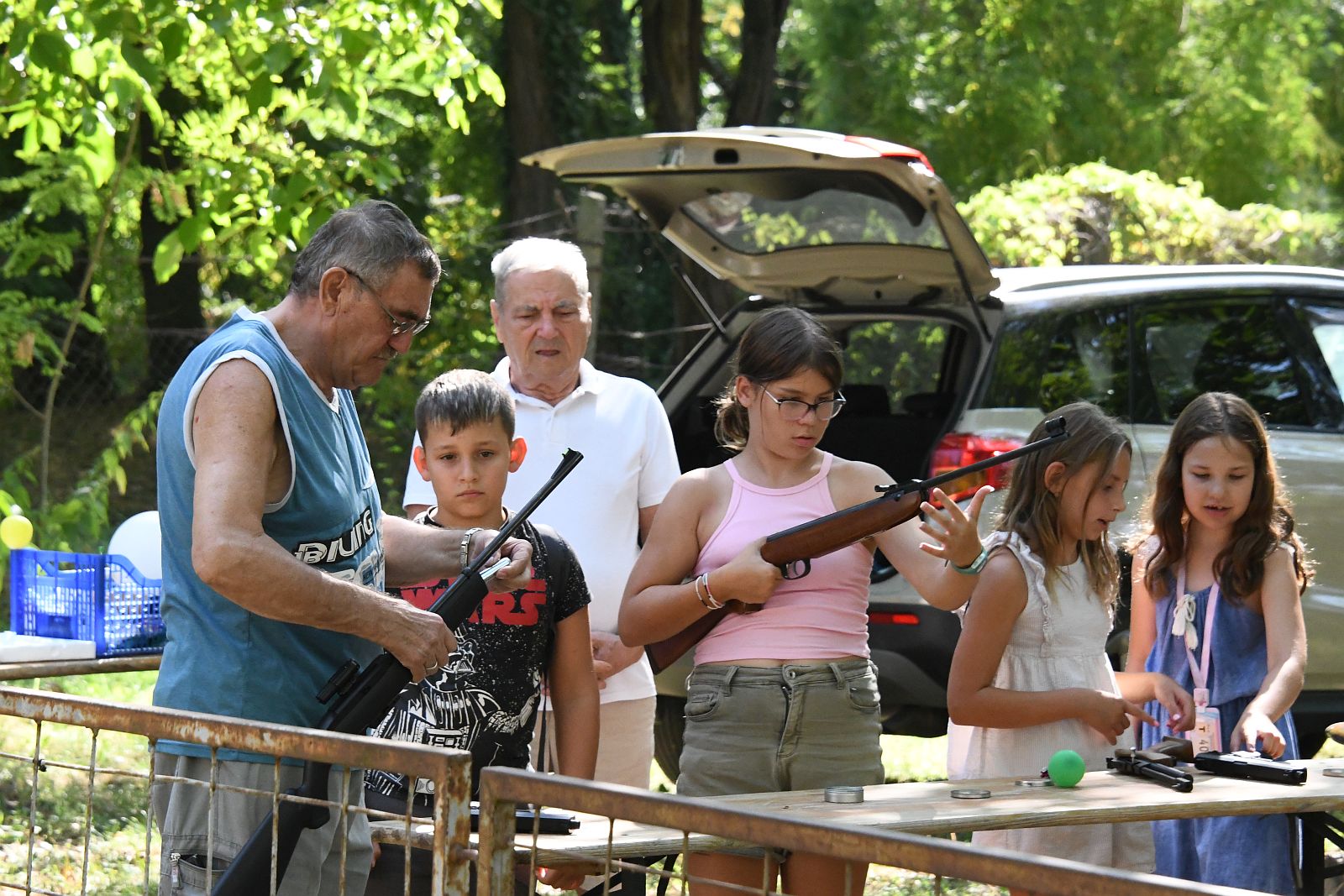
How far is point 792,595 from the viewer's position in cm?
346

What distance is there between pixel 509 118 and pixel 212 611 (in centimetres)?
1068

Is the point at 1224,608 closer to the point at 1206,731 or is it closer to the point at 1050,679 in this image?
the point at 1206,731

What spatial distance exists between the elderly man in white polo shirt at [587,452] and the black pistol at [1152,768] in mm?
1126

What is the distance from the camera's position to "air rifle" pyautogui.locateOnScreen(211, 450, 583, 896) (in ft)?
7.34

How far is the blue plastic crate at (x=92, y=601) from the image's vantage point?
13.3 ft

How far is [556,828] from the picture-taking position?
265 centimetres

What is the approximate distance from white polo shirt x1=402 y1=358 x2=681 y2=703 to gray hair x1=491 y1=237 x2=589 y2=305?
26cm

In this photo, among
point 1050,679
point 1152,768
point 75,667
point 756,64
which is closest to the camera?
point 1152,768

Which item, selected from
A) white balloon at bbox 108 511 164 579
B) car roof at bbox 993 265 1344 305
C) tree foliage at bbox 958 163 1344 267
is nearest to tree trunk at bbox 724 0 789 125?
tree foliage at bbox 958 163 1344 267

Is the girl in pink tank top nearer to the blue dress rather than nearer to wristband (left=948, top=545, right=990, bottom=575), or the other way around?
wristband (left=948, top=545, right=990, bottom=575)

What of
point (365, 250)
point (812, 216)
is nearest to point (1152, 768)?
point (365, 250)

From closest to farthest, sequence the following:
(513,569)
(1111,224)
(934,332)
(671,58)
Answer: (513,569)
(934,332)
(1111,224)
(671,58)

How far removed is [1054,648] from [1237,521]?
641mm

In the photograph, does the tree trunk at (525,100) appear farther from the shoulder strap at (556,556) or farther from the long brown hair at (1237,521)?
the shoulder strap at (556,556)
